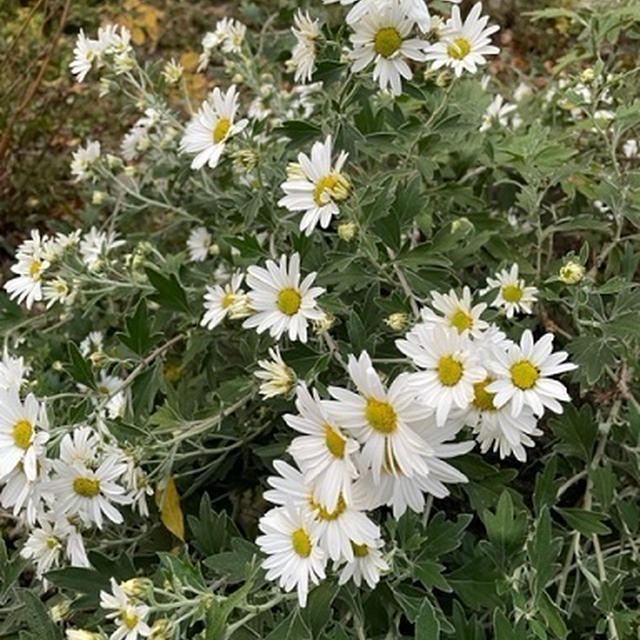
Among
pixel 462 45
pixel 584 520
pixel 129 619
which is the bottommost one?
pixel 584 520

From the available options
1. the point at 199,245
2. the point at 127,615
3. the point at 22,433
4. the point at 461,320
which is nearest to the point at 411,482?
the point at 461,320

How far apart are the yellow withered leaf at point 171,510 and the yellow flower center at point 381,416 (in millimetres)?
440

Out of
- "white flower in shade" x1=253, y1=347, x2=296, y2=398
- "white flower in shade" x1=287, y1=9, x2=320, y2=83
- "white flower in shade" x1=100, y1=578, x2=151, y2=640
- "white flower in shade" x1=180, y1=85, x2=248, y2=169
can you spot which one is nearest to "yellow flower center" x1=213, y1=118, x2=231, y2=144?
"white flower in shade" x1=180, y1=85, x2=248, y2=169

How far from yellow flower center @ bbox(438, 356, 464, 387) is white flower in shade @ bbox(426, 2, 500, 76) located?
16.0 inches

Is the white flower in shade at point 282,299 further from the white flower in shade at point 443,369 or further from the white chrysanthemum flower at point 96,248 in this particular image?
the white chrysanthemum flower at point 96,248

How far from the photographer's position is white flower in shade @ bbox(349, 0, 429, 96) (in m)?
1.05

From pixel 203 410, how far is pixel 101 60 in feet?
1.96

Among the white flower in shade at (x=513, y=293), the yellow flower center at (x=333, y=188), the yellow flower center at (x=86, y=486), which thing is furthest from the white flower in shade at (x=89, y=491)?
the white flower in shade at (x=513, y=293)

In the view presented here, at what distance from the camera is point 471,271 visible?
4.82 ft

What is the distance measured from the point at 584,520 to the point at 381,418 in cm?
35

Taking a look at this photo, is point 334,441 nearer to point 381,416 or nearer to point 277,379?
point 381,416

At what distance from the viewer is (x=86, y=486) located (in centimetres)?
104

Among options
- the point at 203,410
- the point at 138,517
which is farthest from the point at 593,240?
the point at 138,517

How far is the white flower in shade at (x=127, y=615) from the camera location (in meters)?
0.90
